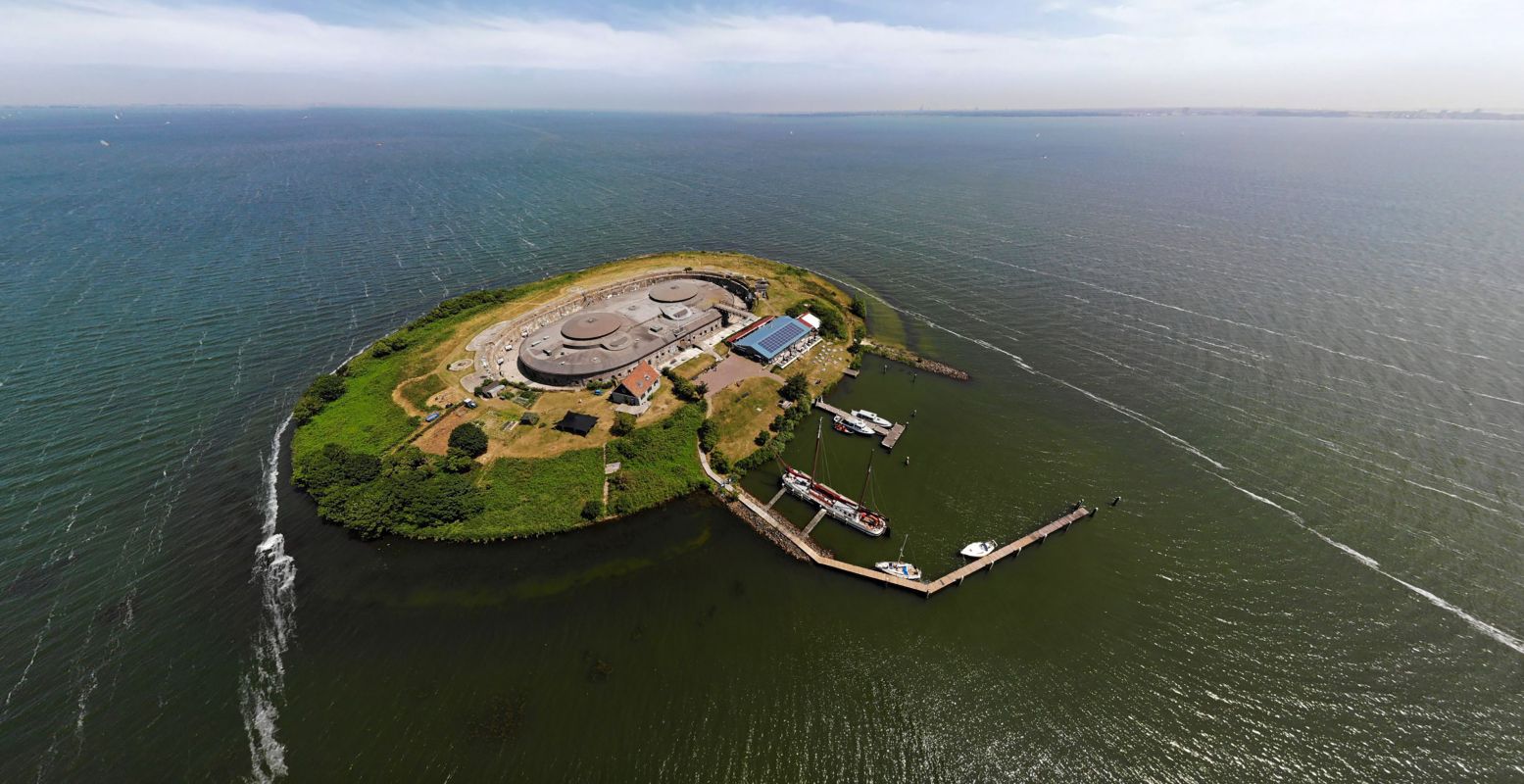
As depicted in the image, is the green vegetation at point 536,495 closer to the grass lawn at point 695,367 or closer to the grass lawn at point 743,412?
the grass lawn at point 743,412

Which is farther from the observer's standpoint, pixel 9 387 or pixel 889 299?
pixel 889 299

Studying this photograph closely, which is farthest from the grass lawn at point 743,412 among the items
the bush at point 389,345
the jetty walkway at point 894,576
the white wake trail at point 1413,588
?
the white wake trail at point 1413,588

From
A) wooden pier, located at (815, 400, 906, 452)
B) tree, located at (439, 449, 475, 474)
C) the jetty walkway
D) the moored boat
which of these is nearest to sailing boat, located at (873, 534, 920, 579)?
the jetty walkway

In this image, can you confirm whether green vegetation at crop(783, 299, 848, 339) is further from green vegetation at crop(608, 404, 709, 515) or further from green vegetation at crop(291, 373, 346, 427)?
green vegetation at crop(291, 373, 346, 427)

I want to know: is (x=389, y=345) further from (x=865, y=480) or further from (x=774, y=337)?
(x=865, y=480)

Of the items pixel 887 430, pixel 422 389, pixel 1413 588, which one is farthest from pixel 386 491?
pixel 1413 588

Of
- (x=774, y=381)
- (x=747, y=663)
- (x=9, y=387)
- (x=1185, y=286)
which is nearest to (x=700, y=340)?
(x=774, y=381)

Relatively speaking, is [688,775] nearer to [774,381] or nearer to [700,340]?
[774,381]
